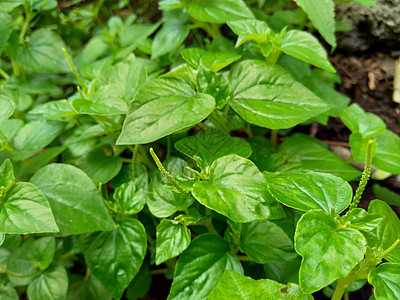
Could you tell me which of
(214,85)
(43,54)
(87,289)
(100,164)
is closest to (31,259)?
(87,289)

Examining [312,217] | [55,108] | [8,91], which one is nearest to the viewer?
[312,217]

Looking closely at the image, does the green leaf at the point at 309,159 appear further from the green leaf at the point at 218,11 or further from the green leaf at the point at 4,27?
the green leaf at the point at 4,27

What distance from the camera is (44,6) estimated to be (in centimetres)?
139

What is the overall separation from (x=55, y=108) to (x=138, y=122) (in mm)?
282

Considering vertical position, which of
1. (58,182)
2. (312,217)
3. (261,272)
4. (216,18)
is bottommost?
(261,272)

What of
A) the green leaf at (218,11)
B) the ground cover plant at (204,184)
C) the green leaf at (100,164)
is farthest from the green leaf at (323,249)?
the green leaf at (218,11)

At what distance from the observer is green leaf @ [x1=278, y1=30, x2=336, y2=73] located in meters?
0.93

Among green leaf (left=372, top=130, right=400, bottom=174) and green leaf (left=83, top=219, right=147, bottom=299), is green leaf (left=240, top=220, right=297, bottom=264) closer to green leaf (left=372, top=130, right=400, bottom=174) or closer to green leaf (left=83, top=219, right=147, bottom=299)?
green leaf (left=83, top=219, right=147, bottom=299)

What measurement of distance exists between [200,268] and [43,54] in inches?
42.9

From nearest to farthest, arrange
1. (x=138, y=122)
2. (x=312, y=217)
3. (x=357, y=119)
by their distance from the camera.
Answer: (x=312, y=217)
(x=138, y=122)
(x=357, y=119)

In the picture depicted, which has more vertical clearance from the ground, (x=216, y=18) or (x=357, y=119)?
(x=216, y=18)

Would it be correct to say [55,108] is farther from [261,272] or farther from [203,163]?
[261,272]

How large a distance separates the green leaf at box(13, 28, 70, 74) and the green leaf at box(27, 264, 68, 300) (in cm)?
78

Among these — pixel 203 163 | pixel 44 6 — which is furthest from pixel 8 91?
pixel 203 163
